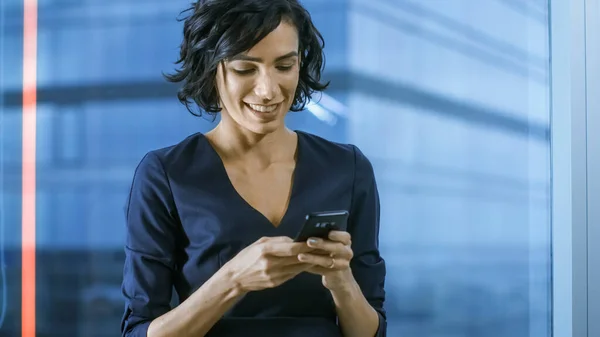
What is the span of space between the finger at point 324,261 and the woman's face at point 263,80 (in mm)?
247

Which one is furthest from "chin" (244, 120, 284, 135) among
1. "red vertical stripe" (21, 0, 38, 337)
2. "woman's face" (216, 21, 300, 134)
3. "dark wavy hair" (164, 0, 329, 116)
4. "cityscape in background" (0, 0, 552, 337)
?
"red vertical stripe" (21, 0, 38, 337)

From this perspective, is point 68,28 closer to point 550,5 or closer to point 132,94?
point 132,94

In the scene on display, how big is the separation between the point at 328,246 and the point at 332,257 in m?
0.03

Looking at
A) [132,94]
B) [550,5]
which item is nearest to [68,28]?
[132,94]

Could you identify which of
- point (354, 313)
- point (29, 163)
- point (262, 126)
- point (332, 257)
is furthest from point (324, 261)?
point (29, 163)

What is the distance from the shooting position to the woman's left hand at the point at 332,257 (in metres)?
0.95

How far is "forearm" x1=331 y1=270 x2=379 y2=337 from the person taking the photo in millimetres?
1060

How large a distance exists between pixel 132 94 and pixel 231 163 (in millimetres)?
702

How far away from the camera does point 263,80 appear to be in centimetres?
110

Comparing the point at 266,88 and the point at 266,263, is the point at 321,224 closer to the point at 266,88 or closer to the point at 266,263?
the point at 266,263

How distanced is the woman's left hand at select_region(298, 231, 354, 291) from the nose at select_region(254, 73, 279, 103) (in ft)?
0.83

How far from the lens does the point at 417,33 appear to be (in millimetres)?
1714

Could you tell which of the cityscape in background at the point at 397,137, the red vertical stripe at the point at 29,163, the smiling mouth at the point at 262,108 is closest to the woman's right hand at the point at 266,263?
the smiling mouth at the point at 262,108

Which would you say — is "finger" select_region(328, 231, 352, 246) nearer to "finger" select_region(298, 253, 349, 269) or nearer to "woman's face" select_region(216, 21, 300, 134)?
"finger" select_region(298, 253, 349, 269)
